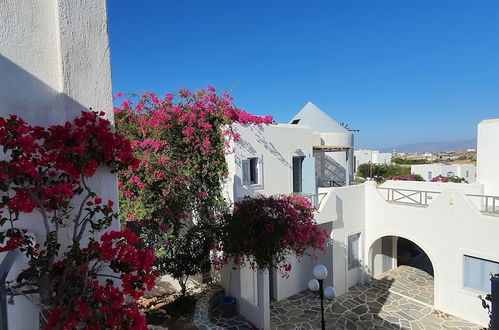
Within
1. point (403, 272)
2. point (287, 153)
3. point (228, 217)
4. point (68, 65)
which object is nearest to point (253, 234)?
point (228, 217)

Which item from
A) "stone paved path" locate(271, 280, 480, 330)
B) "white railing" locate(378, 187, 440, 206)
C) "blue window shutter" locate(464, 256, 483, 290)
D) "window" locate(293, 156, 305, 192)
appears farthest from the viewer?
"window" locate(293, 156, 305, 192)

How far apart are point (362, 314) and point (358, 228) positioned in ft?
14.2

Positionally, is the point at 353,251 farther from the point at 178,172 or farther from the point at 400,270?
the point at 178,172

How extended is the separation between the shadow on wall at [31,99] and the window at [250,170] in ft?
27.8

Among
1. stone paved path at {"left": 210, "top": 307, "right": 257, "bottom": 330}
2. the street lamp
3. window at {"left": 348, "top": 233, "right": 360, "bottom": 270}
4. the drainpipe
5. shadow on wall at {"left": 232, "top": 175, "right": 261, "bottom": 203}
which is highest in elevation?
shadow on wall at {"left": 232, "top": 175, "right": 261, "bottom": 203}

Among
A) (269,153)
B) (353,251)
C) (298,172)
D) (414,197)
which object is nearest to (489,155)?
(414,197)

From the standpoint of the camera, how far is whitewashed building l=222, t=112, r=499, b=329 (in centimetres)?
1159

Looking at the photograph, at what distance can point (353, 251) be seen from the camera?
1520cm

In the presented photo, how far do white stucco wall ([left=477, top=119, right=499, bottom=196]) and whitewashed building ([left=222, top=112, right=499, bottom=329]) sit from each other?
79cm

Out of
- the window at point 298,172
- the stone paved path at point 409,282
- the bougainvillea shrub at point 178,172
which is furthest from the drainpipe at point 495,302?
the stone paved path at point 409,282

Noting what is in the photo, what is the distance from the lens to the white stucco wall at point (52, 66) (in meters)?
3.45

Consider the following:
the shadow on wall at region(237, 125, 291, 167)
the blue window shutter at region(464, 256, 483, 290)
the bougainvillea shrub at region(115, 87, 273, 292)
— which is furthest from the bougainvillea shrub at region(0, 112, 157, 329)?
the blue window shutter at region(464, 256, 483, 290)

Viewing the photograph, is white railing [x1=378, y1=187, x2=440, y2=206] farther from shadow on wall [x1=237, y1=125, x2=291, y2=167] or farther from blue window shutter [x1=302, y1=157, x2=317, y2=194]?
shadow on wall [x1=237, y1=125, x2=291, y2=167]

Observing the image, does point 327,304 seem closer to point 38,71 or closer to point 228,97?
point 228,97
